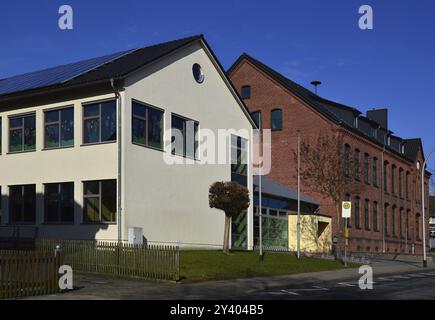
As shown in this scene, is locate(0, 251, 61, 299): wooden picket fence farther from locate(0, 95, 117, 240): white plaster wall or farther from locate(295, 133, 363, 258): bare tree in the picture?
locate(295, 133, 363, 258): bare tree

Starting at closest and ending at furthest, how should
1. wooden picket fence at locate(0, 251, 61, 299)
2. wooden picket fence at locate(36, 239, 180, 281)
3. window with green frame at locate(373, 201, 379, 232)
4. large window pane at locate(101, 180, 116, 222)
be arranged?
1. wooden picket fence at locate(0, 251, 61, 299)
2. wooden picket fence at locate(36, 239, 180, 281)
3. large window pane at locate(101, 180, 116, 222)
4. window with green frame at locate(373, 201, 379, 232)

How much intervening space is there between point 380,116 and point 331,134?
1978cm

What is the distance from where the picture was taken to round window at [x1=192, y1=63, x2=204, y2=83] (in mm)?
31953

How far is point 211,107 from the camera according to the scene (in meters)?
33.2

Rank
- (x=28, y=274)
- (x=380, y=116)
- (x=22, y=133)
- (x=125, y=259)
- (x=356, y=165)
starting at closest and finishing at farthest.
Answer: (x=28, y=274), (x=125, y=259), (x=22, y=133), (x=356, y=165), (x=380, y=116)

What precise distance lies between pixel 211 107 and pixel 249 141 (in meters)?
4.59

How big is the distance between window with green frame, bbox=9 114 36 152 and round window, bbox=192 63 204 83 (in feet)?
27.3

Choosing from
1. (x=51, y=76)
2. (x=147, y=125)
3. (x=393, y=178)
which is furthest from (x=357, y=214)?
(x=51, y=76)

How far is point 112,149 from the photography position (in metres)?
26.4

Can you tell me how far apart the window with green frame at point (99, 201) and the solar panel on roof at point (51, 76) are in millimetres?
4917

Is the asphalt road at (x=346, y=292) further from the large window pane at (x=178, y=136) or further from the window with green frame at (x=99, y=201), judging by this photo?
the large window pane at (x=178, y=136)
